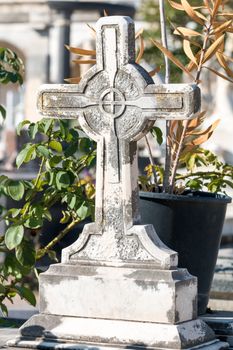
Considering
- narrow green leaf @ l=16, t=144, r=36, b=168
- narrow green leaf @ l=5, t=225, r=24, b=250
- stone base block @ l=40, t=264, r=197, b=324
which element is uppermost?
narrow green leaf @ l=16, t=144, r=36, b=168

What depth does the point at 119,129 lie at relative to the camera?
19.4ft

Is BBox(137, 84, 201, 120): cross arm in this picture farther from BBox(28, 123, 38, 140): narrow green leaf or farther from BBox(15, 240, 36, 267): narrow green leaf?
BBox(15, 240, 36, 267): narrow green leaf

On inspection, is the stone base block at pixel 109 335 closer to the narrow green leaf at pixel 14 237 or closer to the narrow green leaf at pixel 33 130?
the narrow green leaf at pixel 14 237

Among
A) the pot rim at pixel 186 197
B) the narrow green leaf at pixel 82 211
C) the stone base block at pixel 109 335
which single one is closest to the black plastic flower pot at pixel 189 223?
Result: the pot rim at pixel 186 197

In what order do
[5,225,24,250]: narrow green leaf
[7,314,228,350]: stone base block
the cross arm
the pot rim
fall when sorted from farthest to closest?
the pot rim
[5,225,24,250]: narrow green leaf
the cross arm
[7,314,228,350]: stone base block

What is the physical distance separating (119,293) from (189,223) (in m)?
0.90

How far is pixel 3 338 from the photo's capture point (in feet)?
20.4

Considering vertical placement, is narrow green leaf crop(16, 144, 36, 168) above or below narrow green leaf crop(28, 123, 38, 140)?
below

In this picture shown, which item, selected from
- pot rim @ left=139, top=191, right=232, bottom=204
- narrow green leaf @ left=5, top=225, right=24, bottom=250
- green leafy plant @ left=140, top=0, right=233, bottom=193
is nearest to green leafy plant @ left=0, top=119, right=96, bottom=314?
narrow green leaf @ left=5, top=225, right=24, bottom=250

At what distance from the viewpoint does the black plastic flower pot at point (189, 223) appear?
653cm

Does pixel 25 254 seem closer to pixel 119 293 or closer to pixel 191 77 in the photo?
pixel 119 293

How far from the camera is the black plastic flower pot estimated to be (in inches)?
257

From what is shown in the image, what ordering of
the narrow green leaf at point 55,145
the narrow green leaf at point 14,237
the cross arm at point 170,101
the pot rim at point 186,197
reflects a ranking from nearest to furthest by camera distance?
the cross arm at point 170,101, the narrow green leaf at point 14,237, the pot rim at point 186,197, the narrow green leaf at point 55,145

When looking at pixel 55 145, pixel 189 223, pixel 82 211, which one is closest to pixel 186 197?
pixel 189 223
